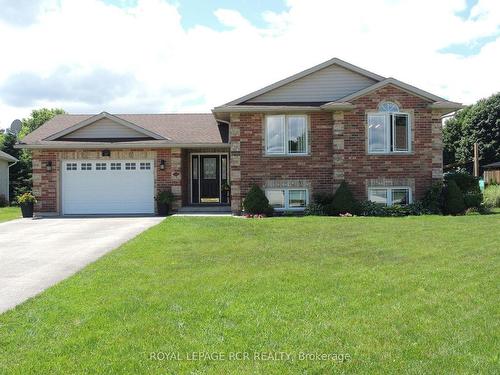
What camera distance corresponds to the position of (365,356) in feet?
13.9

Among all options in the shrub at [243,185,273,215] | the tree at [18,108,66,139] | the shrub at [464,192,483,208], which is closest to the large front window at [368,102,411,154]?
the shrub at [464,192,483,208]

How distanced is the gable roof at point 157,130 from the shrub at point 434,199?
788cm

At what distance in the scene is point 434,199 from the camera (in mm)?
17766

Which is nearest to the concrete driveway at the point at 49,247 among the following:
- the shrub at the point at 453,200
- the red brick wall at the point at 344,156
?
the red brick wall at the point at 344,156

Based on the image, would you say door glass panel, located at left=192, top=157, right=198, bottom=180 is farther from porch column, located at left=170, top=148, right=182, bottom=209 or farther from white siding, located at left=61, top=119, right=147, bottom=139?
white siding, located at left=61, top=119, right=147, bottom=139

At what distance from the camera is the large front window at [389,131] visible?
18.1 metres

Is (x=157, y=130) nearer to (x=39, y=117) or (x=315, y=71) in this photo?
(x=315, y=71)

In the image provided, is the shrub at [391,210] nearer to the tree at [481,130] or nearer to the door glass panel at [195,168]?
the door glass panel at [195,168]

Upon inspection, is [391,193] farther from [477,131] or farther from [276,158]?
[477,131]

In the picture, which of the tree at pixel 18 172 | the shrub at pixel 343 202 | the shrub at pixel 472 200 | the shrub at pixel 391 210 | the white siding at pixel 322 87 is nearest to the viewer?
the shrub at pixel 343 202

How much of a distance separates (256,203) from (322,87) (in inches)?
207

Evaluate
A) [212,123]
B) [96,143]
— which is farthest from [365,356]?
[212,123]

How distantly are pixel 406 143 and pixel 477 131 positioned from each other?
26.1m

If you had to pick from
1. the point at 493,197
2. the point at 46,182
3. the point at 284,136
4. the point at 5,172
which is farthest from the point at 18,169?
the point at 493,197
